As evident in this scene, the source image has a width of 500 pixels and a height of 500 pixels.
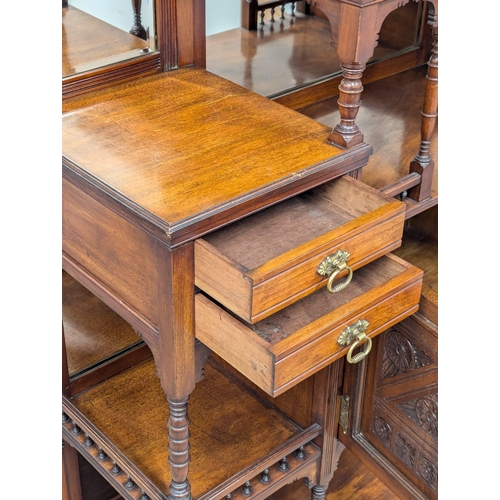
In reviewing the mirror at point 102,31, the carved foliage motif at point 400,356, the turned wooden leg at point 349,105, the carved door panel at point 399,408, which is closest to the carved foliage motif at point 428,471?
the carved door panel at point 399,408

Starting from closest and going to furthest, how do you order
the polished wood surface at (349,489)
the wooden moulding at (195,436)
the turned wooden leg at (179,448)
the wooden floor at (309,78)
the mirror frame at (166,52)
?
the turned wooden leg at (179,448) < the mirror frame at (166,52) < the wooden moulding at (195,436) < the wooden floor at (309,78) < the polished wood surface at (349,489)

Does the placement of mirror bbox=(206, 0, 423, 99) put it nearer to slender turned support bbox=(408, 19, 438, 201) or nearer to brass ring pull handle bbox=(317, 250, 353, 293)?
slender turned support bbox=(408, 19, 438, 201)

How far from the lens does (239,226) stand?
118cm

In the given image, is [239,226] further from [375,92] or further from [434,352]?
[375,92]

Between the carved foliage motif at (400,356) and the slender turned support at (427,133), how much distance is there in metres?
0.26

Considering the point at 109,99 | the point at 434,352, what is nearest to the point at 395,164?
the point at 434,352

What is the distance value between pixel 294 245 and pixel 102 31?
0.55m

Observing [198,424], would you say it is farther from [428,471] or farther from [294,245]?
[294,245]

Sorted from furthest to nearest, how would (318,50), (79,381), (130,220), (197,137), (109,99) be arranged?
(318,50) → (79,381) → (109,99) → (197,137) → (130,220)

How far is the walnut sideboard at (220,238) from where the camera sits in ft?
3.48

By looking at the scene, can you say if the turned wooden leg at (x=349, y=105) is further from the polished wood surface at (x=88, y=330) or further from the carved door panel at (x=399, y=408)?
the polished wood surface at (x=88, y=330)

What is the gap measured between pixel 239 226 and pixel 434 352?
0.42m

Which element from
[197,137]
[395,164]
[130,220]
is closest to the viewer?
[130,220]

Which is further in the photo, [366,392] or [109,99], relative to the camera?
[366,392]
